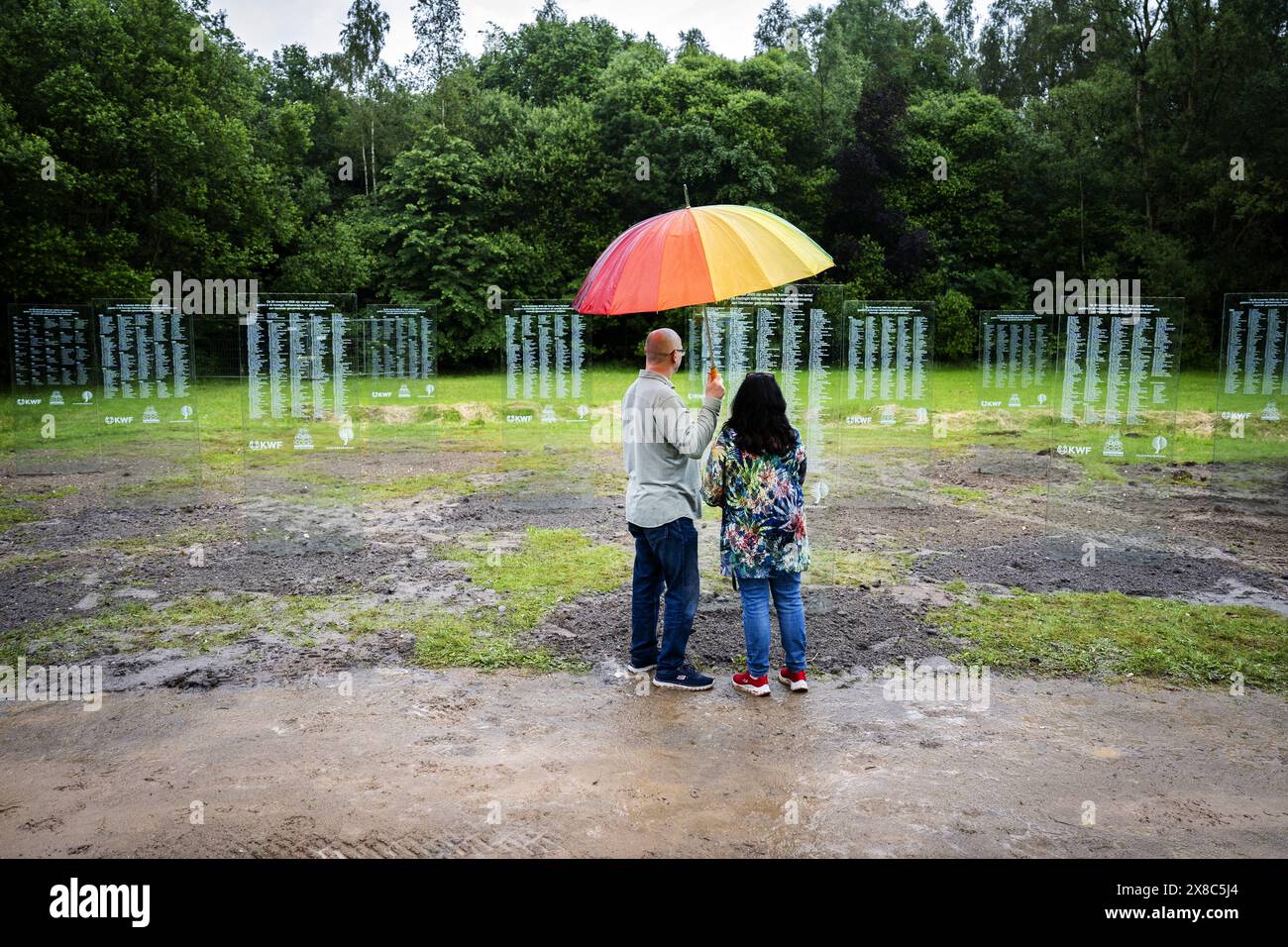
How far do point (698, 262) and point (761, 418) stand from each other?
1.01 meters

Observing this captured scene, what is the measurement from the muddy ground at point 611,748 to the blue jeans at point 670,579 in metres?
0.36

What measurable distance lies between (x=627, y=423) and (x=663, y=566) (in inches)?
37.6

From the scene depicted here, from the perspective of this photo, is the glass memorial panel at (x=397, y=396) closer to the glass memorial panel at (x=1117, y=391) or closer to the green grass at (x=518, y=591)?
the green grass at (x=518, y=591)

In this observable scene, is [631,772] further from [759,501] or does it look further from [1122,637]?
[1122,637]

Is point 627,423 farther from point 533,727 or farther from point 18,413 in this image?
point 18,413

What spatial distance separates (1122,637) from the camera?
7402mm

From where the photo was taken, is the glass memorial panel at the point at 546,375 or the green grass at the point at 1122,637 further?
the glass memorial panel at the point at 546,375

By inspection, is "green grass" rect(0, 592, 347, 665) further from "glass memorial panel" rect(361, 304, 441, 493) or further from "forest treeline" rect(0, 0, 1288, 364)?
"forest treeline" rect(0, 0, 1288, 364)

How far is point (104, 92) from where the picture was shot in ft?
84.8

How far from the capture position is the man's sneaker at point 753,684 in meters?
6.25

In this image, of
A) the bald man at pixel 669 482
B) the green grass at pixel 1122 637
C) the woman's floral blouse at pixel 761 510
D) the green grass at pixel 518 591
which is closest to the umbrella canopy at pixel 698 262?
the bald man at pixel 669 482

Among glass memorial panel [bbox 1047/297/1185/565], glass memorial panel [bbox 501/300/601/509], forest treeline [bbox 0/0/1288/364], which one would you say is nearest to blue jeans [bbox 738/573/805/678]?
glass memorial panel [bbox 1047/297/1185/565]

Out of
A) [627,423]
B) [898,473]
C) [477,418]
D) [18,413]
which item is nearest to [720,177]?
[477,418]
